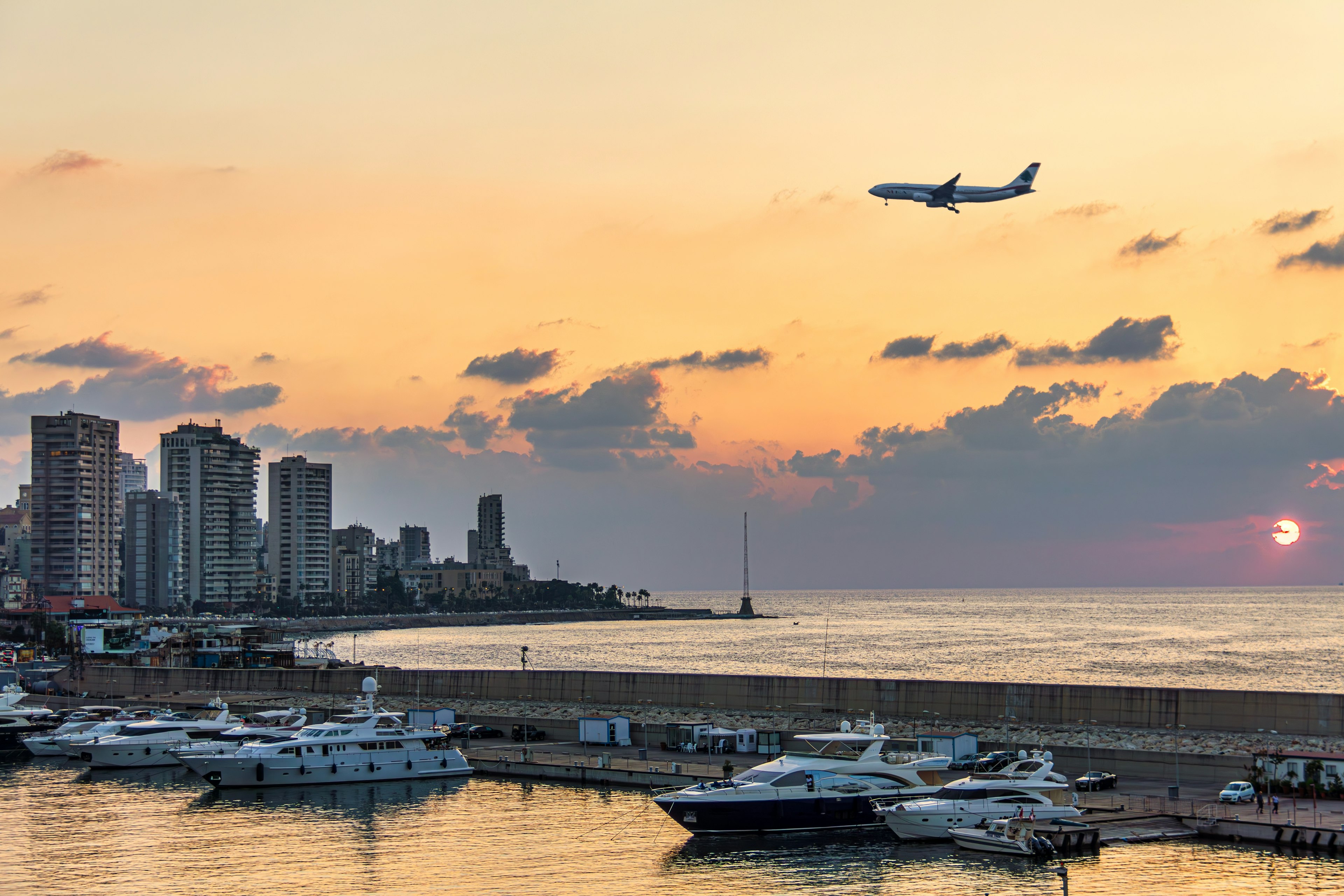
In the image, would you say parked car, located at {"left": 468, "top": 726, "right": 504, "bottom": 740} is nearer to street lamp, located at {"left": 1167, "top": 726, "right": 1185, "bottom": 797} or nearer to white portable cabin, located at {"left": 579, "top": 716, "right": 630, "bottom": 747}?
white portable cabin, located at {"left": 579, "top": 716, "right": 630, "bottom": 747}

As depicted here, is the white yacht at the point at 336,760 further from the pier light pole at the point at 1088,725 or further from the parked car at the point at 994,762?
the pier light pole at the point at 1088,725

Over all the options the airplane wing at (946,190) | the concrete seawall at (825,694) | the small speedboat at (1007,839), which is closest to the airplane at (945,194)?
the airplane wing at (946,190)

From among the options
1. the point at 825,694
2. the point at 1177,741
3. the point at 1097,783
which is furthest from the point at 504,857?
the point at 1177,741

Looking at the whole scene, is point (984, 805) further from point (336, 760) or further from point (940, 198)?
point (940, 198)

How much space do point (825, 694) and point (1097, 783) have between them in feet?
68.1

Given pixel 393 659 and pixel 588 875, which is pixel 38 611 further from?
pixel 588 875

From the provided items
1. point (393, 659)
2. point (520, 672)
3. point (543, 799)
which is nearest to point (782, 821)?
point (543, 799)

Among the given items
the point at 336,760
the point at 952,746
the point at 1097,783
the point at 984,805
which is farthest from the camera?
the point at 336,760

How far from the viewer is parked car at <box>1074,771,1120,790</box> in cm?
4612

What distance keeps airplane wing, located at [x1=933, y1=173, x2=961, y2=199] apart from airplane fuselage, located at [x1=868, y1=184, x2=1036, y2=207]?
0.52 ft

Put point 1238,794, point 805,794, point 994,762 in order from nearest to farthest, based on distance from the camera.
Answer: point 1238,794 → point 805,794 → point 994,762

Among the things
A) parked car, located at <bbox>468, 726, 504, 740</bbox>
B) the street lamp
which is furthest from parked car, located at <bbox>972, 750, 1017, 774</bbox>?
parked car, located at <bbox>468, 726, 504, 740</bbox>

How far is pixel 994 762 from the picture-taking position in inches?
1873

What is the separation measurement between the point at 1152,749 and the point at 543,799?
2472 cm
